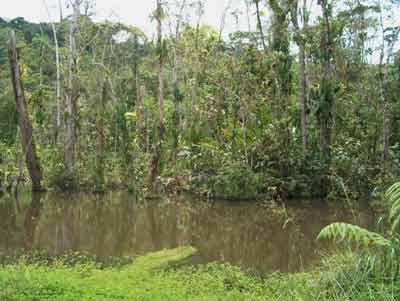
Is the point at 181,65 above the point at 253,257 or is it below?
above

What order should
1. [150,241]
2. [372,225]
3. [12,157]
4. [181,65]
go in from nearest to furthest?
1. [150,241]
2. [372,225]
3. [12,157]
4. [181,65]

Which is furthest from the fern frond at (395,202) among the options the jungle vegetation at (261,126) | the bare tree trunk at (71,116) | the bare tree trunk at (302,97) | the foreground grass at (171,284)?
the bare tree trunk at (71,116)

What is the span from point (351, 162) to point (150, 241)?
8.07 m

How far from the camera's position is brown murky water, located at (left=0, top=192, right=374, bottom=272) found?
897 cm

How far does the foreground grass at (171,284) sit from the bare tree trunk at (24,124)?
995 centimetres

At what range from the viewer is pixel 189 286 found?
6.16 metres

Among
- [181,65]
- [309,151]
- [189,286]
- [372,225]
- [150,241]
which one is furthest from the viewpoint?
[181,65]

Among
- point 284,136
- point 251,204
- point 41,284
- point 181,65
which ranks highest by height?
point 181,65

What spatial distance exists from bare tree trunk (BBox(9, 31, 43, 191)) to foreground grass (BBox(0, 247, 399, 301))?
9.95 metres

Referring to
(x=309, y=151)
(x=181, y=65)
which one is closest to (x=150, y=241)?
(x=309, y=151)

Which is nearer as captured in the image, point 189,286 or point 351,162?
point 189,286

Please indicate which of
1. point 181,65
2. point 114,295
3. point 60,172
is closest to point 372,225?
point 114,295

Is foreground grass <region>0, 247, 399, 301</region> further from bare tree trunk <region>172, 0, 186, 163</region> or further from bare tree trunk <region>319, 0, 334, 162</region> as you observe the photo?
bare tree trunk <region>172, 0, 186, 163</region>

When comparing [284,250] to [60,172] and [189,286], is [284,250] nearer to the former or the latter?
[189,286]
